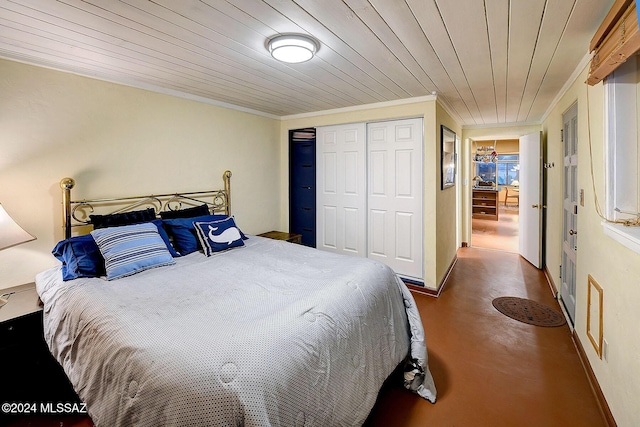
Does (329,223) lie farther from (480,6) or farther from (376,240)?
(480,6)

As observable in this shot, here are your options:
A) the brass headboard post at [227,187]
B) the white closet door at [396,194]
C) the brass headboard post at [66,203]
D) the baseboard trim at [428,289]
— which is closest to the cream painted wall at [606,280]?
the baseboard trim at [428,289]

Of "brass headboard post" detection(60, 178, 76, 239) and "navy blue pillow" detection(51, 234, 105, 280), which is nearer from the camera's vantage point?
"navy blue pillow" detection(51, 234, 105, 280)

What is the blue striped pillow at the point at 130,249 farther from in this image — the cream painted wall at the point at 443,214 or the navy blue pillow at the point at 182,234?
the cream painted wall at the point at 443,214

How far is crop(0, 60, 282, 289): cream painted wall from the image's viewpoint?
2.21m

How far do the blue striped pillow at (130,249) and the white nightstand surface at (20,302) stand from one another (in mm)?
476

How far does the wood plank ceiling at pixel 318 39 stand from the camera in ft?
5.24

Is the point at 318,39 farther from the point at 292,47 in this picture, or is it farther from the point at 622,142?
the point at 622,142

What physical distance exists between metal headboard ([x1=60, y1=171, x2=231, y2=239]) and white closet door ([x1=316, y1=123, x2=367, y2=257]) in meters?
1.35

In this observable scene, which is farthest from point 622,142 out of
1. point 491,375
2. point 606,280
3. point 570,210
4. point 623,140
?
point 491,375

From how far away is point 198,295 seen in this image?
5.81 feet

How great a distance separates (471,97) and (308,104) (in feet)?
6.20

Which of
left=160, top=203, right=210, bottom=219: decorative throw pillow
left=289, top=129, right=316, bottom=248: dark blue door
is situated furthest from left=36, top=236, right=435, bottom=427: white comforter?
left=289, top=129, right=316, bottom=248: dark blue door

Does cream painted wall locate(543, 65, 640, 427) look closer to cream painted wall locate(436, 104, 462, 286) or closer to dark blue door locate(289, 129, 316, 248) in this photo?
cream painted wall locate(436, 104, 462, 286)

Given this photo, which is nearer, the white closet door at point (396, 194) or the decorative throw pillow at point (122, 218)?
the decorative throw pillow at point (122, 218)
